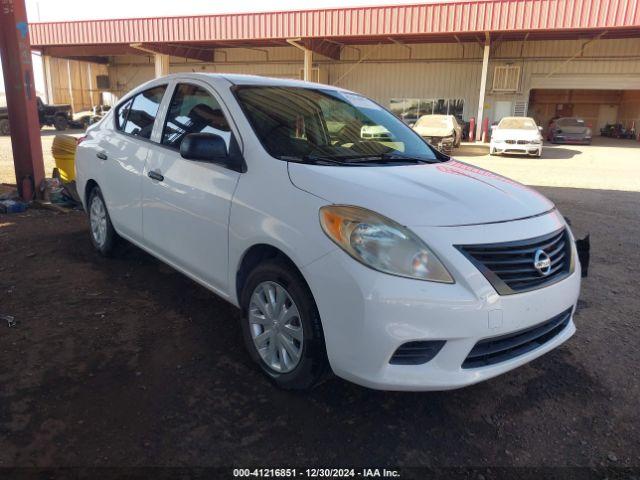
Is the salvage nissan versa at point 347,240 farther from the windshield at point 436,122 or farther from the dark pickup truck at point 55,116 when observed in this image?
the dark pickup truck at point 55,116

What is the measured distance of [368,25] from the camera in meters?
21.4

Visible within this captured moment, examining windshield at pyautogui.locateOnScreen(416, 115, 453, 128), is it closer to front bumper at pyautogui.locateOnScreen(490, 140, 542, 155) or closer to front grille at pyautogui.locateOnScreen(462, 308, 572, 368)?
front bumper at pyautogui.locateOnScreen(490, 140, 542, 155)

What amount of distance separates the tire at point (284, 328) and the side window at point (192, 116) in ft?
3.04

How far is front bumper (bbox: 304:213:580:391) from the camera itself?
214 cm

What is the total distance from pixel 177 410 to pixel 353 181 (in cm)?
143

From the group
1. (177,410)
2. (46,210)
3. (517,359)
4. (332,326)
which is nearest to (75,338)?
(177,410)

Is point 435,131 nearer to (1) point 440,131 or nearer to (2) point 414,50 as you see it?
(1) point 440,131

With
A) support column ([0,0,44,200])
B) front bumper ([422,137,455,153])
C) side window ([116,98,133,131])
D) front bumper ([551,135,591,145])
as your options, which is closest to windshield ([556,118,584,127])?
front bumper ([551,135,591,145])

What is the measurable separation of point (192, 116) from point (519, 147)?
1520cm

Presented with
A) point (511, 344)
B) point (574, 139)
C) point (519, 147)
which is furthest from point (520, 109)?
point (511, 344)

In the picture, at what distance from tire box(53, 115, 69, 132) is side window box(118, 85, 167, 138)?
24.5 metres

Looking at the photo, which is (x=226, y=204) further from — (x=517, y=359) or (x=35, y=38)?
(x=35, y=38)

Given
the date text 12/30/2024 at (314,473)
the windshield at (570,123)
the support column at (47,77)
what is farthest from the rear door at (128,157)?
the support column at (47,77)

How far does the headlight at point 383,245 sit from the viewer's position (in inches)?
85.8
